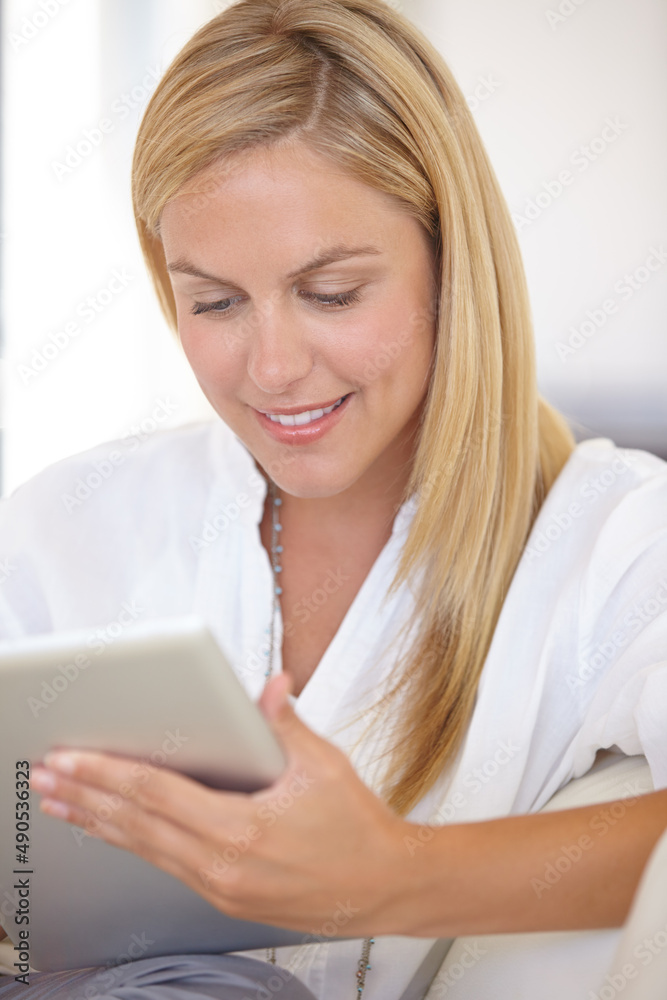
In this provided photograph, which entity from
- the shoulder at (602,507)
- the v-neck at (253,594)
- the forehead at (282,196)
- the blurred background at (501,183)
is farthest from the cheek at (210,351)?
the blurred background at (501,183)

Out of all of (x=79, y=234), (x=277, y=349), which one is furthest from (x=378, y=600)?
(x=79, y=234)

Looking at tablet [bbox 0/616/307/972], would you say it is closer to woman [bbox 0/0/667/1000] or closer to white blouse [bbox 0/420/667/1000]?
woman [bbox 0/0/667/1000]

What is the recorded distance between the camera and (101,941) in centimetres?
85

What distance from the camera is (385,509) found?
4.11ft

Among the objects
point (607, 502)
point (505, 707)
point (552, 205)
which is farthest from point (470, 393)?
point (552, 205)

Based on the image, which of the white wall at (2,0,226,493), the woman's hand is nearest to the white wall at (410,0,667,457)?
the white wall at (2,0,226,493)

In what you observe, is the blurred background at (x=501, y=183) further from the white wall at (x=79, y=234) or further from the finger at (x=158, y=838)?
the finger at (x=158, y=838)

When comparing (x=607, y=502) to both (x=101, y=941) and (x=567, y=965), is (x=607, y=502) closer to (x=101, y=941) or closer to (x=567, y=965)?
(x=567, y=965)

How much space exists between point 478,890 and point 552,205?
169 centimetres

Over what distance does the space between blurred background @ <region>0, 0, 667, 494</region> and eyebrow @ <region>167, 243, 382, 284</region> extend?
2.97 ft

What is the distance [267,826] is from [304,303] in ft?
Answer: 1.71

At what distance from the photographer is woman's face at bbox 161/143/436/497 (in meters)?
0.93

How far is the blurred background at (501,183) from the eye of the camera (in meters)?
2.07

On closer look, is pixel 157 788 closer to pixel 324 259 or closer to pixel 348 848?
pixel 348 848
